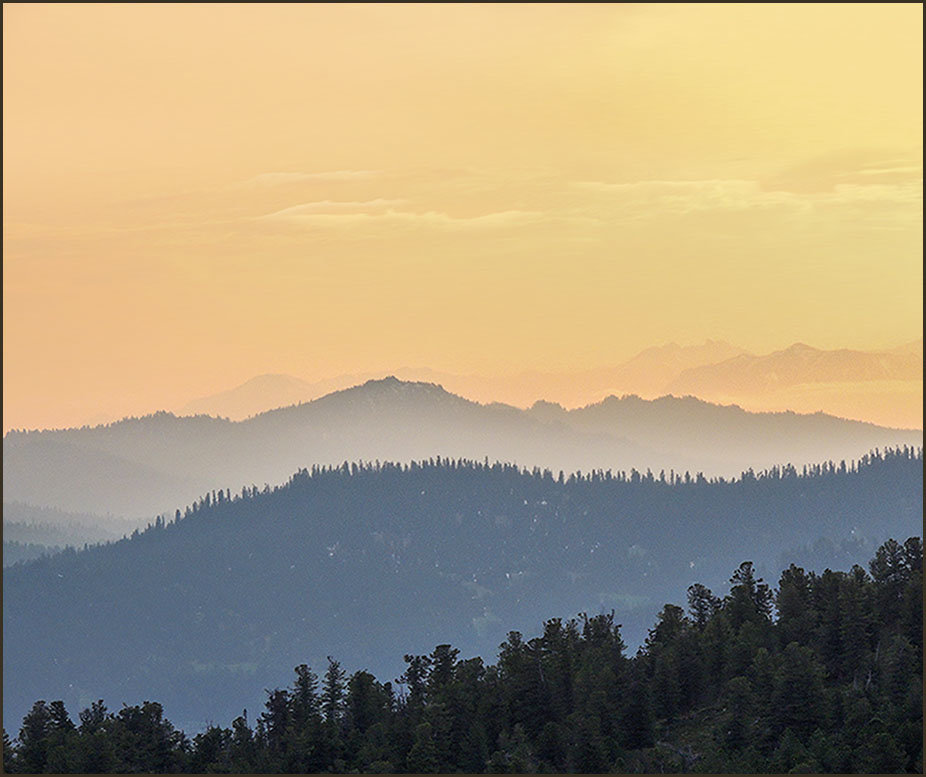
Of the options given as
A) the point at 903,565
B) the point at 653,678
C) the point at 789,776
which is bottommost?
the point at 789,776

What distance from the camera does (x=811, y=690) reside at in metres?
126

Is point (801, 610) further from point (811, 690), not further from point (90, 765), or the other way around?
point (90, 765)

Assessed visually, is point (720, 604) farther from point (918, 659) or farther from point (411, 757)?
point (411, 757)

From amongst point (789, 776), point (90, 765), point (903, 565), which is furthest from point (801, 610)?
point (90, 765)

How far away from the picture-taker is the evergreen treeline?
411ft

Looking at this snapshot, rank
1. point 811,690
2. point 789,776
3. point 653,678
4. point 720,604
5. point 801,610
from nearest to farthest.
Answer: point 789,776 → point 811,690 → point 653,678 → point 801,610 → point 720,604

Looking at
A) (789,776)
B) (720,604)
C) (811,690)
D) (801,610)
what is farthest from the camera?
(720,604)

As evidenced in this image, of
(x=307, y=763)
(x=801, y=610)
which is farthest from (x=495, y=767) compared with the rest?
(x=801, y=610)

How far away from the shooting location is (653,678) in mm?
138750

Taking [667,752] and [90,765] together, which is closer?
[667,752]

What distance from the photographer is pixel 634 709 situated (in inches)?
5285

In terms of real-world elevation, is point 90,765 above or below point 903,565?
below

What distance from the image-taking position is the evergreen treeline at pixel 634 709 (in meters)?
125

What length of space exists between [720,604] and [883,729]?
157 ft
